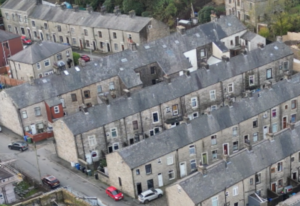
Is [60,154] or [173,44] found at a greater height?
[173,44]

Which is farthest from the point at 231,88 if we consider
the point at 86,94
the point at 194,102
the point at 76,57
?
the point at 76,57

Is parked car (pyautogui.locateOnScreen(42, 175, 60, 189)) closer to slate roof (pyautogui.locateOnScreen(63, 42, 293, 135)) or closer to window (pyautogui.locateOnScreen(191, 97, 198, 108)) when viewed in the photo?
slate roof (pyautogui.locateOnScreen(63, 42, 293, 135))

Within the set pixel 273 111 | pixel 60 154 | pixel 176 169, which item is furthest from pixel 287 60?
pixel 60 154

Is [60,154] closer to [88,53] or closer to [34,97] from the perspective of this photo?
[34,97]

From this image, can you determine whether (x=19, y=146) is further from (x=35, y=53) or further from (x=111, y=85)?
(x=35, y=53)

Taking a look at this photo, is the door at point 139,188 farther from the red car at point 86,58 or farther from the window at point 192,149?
the red car at point 86,58

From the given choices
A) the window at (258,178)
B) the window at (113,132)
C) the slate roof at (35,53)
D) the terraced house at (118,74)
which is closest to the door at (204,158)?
the window at (258,178)

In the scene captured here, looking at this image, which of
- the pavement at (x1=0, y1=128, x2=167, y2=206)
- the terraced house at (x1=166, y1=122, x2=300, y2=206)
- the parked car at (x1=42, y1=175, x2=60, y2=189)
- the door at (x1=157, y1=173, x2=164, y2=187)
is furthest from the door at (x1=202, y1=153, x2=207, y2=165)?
the parked car at (x1=42, y1=175, x2=60, y2=189)
